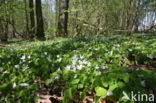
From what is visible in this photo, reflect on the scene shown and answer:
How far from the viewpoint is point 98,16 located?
59.0 feet

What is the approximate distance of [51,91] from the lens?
2.61 meters

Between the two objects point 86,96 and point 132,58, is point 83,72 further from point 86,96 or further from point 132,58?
point 132,58

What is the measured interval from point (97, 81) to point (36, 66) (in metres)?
1.28

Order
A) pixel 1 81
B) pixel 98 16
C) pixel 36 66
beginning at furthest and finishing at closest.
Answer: pixel 98 16 → pixel 36 66 → pixel 1 81

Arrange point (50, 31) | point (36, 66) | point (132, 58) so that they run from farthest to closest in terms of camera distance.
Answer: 1. point (50, 31)
2. point (132, 58)
3. point (36, 66)

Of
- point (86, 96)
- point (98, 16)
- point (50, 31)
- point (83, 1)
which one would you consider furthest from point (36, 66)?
point (98, 16)

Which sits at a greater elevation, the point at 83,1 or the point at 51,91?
the point at 83,1

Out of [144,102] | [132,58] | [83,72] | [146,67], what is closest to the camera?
[144,102]

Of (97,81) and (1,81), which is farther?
(1,81)

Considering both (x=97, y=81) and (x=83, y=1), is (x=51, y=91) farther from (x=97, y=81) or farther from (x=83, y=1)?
(x=83, y=1)

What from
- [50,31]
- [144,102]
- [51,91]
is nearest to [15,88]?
[51,91]

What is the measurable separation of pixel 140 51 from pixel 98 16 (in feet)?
47.2

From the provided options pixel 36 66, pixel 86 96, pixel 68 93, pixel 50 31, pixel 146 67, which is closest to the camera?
pixel 68 93

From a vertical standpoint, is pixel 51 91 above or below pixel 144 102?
below
